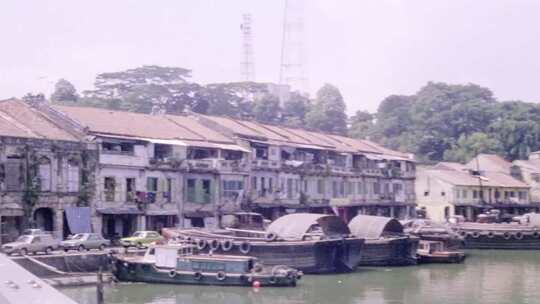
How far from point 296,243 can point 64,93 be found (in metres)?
48.2

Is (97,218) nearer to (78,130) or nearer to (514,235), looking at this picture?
(78,130)

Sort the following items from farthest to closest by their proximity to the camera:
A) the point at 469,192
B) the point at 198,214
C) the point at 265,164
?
the point at 469,192 → the point at 265,164 → the point at 198,214

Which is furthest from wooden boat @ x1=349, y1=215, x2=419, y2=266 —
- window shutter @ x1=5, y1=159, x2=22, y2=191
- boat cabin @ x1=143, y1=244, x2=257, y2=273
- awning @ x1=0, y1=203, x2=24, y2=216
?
window shutter @ x1=5, y1=159, x2=22, y2=191

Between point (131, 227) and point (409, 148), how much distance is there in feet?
196

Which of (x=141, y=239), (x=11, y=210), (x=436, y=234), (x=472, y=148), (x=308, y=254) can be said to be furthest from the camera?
(x=472, y=148)

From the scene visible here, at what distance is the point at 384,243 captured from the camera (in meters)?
44.6

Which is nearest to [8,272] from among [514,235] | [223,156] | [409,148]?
[223,156]

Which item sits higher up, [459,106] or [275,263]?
[459,106]

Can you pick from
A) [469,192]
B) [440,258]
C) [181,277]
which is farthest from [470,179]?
[181,277]

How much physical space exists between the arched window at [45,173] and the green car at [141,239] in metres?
4.60

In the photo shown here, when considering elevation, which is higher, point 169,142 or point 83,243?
point 169,142

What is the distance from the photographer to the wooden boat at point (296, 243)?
37.9 metres

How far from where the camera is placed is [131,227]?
4606 centimetres

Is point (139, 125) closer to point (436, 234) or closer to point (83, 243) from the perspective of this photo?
point (83, 243)
